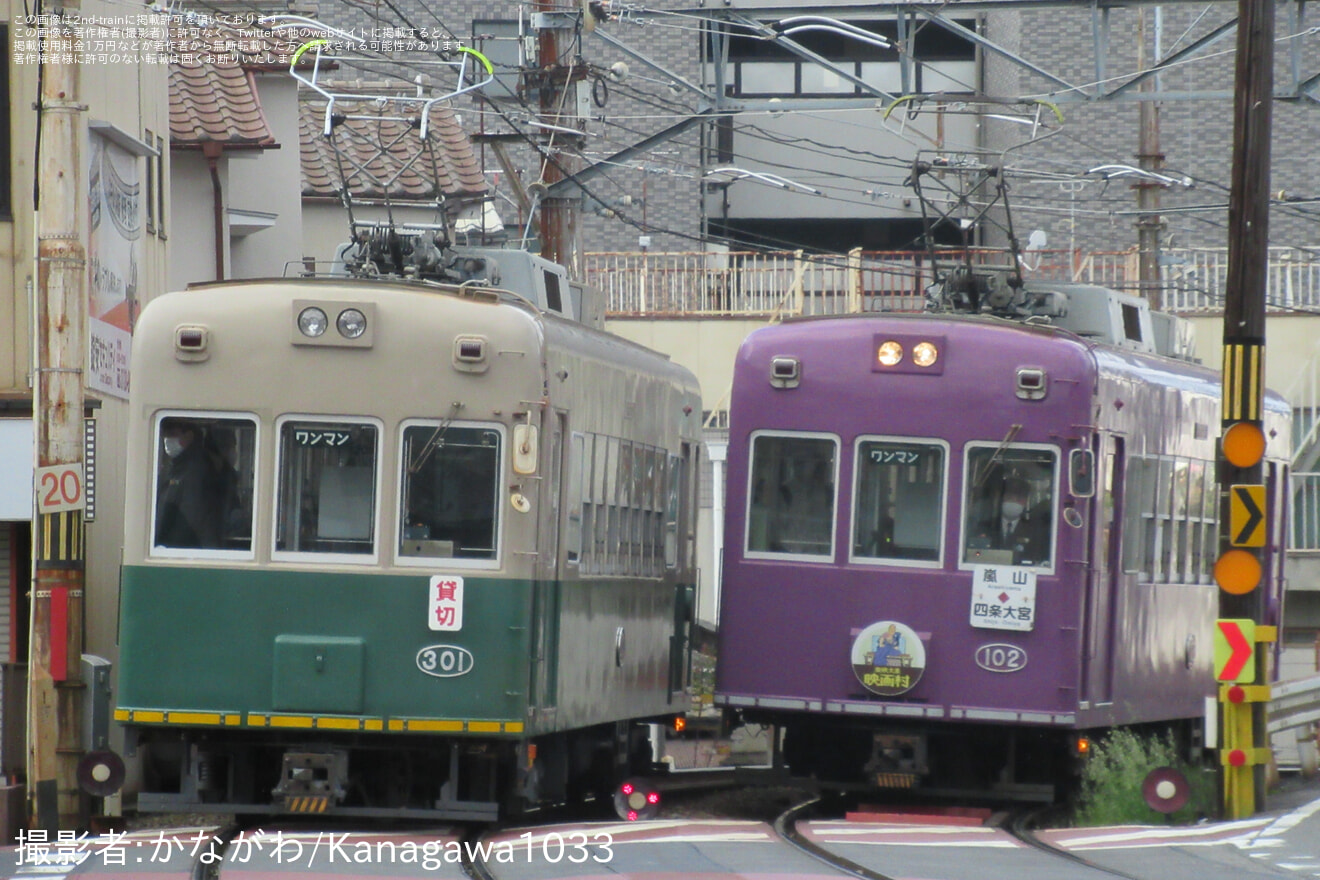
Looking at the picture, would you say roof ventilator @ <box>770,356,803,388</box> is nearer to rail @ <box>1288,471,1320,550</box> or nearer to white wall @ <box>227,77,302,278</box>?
white wall @ <box>227,77,302,278</box>

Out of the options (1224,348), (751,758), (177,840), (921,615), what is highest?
(1224,348)

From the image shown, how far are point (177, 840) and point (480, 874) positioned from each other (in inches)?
68.0

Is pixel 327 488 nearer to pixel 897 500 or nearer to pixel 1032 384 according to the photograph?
pixel 897 500

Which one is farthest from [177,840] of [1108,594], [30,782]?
[1108,594]

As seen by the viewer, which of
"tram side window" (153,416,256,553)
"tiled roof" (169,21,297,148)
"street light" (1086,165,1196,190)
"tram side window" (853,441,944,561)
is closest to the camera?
"tram side window" (153,416,256,553)

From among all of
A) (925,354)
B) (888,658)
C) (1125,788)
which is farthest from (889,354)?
(1125,788)

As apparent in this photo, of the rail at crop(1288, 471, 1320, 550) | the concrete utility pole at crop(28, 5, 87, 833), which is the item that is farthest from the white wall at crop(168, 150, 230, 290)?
the rail at crop(1288, 471, 1320, 550)

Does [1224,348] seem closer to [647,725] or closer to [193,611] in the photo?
[647,725]

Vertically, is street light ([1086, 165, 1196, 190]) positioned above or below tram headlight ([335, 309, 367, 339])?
above

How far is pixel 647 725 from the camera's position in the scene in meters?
15.1

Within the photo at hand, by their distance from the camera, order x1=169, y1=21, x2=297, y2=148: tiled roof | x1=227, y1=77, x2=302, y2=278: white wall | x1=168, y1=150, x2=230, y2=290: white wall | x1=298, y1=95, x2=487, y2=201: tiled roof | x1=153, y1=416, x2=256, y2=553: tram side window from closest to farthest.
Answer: x1=153, y1=416, x2=256, y2=553: tram side window, x1=169, y1=21, x2=297, y2=148: tiled roof, x1=168, y1=150, x2=230, y2=290: white wall, x1=227, y1=77, x2=302, y2=278: white wall, x1=298, y1=95, x2=487, y2=201: tiled roof

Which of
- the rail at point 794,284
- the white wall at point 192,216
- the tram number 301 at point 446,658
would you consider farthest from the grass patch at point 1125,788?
the rail at point 794,284

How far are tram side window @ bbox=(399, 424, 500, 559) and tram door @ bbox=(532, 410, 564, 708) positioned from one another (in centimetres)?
28

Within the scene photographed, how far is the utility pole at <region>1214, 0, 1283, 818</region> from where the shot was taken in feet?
41.4
